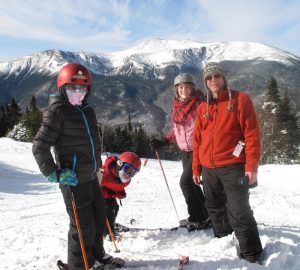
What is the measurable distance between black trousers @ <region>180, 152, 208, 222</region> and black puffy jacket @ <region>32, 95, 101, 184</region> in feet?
6.30

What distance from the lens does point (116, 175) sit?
5.69 m

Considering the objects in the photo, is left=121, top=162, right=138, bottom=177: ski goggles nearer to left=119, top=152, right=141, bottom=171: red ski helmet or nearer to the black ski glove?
left=119, top=152, right=141, bottom=171: red ski helmet

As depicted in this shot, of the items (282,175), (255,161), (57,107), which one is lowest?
(282,175)

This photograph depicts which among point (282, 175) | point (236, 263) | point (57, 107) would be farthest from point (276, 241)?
point (282, 175)

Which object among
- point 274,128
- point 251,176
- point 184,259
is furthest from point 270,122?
point 184,259

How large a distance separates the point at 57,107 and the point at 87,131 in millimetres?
423

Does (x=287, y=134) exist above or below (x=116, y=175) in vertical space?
above

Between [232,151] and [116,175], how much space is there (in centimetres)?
185

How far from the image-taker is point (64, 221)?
22.5 ft

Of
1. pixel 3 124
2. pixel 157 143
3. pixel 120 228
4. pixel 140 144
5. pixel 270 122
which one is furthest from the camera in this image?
pixel 140 144

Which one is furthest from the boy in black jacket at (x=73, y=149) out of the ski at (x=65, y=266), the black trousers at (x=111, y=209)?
the black trousers at (x=111, y=209)

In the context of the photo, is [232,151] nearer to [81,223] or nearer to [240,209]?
[240,209]

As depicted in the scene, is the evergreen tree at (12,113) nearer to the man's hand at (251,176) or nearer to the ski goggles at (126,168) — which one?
the ski goggles at (126,168)

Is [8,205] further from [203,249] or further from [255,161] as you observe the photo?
[255,161]
